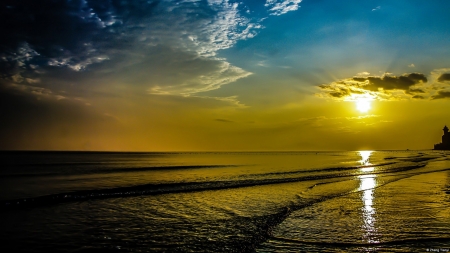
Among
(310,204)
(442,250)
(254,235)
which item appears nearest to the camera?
(442,250)

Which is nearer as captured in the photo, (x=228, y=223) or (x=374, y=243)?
(x=374, y=243)

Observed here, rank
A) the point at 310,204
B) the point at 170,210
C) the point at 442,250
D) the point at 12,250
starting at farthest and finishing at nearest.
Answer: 1. the point at 310,204
2. the point at 170,210
3. the point at 12,250
4. the point at 442,250

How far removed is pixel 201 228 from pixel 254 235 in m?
2.11

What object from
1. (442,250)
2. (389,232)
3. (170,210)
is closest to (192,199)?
(170,210)

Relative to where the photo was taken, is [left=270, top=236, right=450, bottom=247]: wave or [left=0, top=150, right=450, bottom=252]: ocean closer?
[left=270, top=236, right=450, bottom=247]: wave

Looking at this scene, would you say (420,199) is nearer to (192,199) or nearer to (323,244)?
(323,244)

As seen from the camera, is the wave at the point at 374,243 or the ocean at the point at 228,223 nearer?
the wave at the point at 374,243

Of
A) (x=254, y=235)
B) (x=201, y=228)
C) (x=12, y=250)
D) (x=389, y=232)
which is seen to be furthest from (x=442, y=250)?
(x=12, y=250)

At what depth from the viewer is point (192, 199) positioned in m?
17.6

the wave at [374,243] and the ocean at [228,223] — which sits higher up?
the wave at [374,243]

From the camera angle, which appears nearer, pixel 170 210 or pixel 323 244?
pixel 323 244

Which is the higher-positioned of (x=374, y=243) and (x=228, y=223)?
(x=374, y=243)

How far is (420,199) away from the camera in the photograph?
53.6 ft

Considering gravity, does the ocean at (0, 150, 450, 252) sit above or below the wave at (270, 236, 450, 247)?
below
